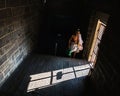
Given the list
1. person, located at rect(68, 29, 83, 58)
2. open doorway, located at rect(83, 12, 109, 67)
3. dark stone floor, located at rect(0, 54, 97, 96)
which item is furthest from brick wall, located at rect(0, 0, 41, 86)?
open doorway, located at rect(83, 12, 109, 67)

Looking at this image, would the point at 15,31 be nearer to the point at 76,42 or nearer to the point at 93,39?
the point at 76,42

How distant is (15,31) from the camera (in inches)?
120

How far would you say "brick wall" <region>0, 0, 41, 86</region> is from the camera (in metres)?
2.53

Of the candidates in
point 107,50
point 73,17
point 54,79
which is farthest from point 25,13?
point 107,50

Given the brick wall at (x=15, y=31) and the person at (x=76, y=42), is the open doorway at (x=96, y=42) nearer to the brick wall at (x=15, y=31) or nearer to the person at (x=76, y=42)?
the person at (x=76, y=42)

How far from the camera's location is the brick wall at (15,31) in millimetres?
2533

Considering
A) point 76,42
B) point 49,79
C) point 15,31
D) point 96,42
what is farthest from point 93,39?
point 15,31

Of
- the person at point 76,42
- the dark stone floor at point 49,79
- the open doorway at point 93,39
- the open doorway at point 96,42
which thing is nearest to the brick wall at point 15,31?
the dark stone floor at point 49,79

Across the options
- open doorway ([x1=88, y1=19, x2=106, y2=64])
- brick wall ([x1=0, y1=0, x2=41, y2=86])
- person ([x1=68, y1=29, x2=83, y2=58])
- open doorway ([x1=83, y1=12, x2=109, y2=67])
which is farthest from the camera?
person ([x1=68, y1=29, x2=83, y2=58])

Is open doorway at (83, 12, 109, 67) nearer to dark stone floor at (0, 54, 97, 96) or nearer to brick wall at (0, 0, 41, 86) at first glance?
dark stone floor at (0, 54, 97, 96)

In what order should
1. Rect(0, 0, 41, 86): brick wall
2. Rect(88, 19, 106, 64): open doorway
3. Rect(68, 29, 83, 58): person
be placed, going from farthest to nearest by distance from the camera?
Rect(68, 29, 83, 58): person, Rect(88, 19, 106, 64): open doorway, Rect(0, 0, 41, 86): brick wall

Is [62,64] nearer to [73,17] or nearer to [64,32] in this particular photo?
[64,32]

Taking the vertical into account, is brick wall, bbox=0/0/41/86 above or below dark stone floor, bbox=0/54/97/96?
above

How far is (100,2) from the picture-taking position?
10.0 ft
